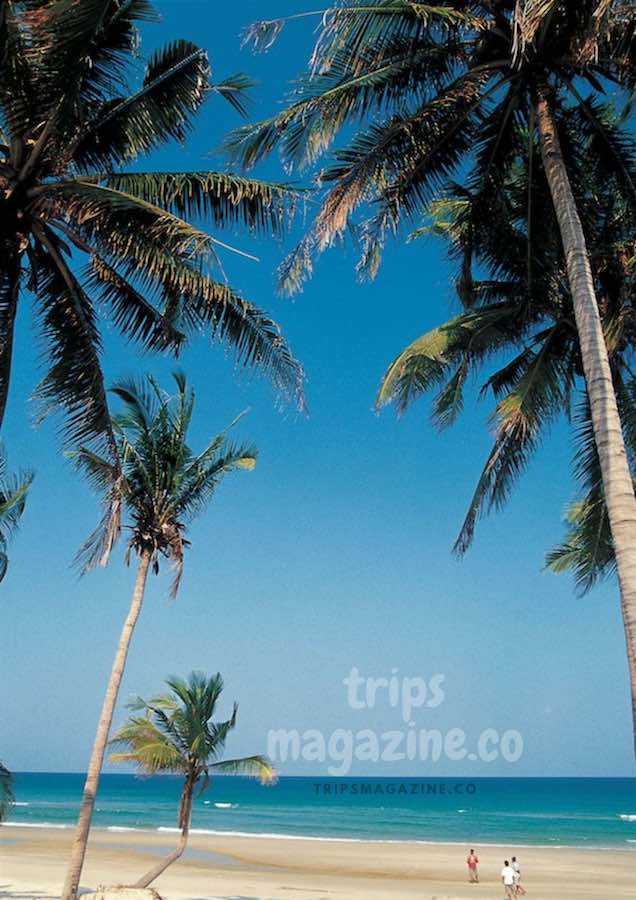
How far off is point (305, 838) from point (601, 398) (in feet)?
144

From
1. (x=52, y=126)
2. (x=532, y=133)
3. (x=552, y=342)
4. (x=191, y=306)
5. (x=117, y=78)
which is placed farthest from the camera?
(x=552, y=342)

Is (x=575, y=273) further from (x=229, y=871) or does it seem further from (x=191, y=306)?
(x=229, y=871)

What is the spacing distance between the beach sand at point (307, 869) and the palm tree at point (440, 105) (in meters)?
15.4

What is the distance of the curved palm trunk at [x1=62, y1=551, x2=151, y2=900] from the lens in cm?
1128

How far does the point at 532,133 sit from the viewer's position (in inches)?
400

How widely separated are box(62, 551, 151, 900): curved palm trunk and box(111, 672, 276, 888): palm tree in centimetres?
251

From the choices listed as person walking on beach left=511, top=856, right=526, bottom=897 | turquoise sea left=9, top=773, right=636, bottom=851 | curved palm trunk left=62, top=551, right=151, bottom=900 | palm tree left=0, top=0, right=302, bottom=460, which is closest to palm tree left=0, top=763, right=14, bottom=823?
curved palm trunk left=62, top=551, right=151, bottom=900

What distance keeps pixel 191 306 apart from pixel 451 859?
104 ft

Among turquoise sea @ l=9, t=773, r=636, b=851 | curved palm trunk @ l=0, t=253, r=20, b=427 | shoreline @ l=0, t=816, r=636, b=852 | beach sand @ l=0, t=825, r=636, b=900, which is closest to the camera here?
curved palm trunk @ l=0, t=253, r=20, b=427

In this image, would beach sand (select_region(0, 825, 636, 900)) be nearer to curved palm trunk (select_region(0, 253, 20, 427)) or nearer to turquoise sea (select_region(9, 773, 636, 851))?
turquoise sea (select_region(9, 773, 636, 851))

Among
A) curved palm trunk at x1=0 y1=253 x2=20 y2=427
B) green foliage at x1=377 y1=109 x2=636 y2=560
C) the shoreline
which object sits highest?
green foliage at x1=377 y1=109 x2=636 y2=560

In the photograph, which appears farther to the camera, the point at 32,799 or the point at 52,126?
the point at 32,799

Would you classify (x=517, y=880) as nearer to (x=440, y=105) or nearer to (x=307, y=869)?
(x=307, y=869)

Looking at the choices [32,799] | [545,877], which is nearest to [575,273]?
[545,877]
